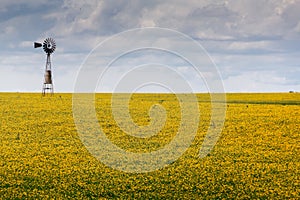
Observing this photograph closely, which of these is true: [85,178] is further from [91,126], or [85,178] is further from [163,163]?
[91,126]

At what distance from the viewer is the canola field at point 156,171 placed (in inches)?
768

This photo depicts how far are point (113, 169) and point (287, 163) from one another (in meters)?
9.66

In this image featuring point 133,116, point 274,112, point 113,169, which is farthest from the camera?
point 274,112

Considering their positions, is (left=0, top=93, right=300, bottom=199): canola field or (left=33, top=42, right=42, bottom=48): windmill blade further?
(left=33, top=42, right=42, bottom=48): windmill blade

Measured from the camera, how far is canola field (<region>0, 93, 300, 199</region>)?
19500mm

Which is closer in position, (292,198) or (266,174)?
(292,198)

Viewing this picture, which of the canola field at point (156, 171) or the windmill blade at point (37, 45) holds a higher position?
the windmill blade at point (37, 45)

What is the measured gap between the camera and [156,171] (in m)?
23.0

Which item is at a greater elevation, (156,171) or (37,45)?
(37,45)

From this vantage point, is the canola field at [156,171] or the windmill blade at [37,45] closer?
the canola field at [156,171]

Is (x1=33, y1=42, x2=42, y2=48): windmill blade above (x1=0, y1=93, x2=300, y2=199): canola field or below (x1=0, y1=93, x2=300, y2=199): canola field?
above

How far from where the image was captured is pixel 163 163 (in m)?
24.8

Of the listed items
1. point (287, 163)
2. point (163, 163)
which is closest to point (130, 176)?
point (163, 163)

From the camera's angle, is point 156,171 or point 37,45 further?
point 37,45
